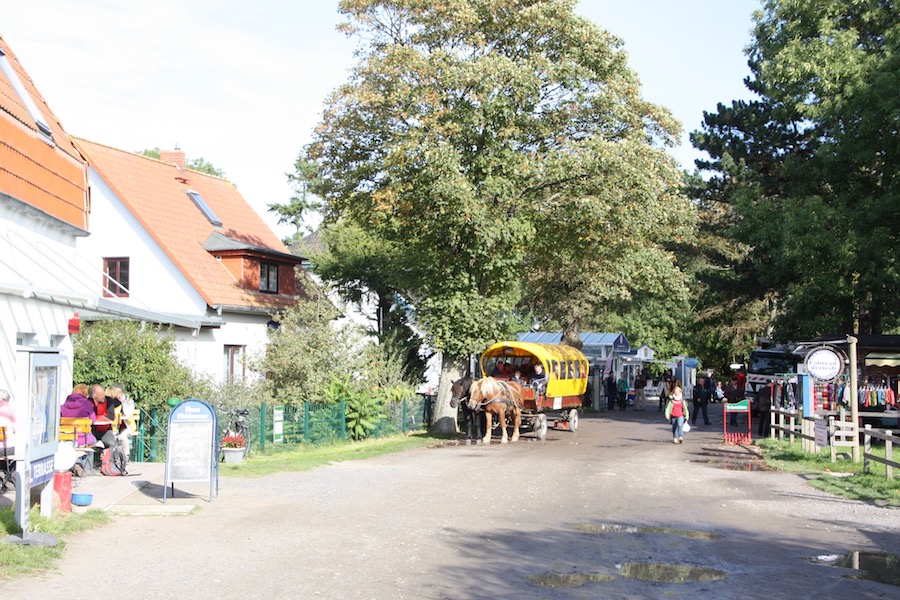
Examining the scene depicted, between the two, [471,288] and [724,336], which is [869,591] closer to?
[471,288]

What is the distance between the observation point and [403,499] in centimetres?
1512

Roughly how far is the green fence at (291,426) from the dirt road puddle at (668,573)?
1247cm

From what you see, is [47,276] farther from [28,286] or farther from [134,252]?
[134,252]

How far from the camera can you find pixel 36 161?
16594 mm

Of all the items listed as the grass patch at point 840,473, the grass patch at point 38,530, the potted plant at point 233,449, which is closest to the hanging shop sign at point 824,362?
the grass patch at point 840,473

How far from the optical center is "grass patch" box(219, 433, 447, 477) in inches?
755

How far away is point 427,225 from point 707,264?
82.9ft

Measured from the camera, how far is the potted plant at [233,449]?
20.2 meters

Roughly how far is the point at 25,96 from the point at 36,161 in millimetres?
2449

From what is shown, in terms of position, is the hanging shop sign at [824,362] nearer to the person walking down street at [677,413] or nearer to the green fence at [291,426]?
the person walking down street at [677,413]

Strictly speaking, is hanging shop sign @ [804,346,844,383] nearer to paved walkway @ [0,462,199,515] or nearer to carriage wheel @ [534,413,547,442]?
carriage wheel @ [534,413,547,442]

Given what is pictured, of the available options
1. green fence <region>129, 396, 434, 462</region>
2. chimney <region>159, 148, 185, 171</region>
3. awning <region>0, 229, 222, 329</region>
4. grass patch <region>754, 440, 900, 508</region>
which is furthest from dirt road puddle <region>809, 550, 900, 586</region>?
chimney <region>159, 148, 185, 171</region>

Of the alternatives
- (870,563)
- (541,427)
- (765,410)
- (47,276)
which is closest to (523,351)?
(541,427)

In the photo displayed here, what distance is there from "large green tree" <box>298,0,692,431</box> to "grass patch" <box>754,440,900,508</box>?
9181 millimetres
